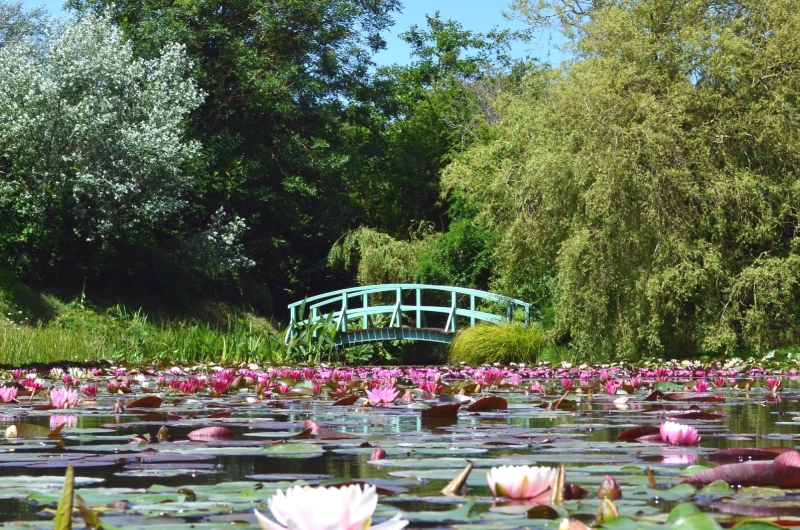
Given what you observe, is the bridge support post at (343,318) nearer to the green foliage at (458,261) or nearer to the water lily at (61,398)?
the green foliage at (458,261)

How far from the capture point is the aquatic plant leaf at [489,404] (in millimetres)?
3172

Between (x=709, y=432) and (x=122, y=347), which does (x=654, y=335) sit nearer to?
(x=122, y=347)

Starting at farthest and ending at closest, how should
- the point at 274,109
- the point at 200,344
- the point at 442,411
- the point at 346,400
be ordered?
the point at 274,109
the point at 200,344
the point at 346,400
the point at 442,411

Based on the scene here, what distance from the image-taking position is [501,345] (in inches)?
518

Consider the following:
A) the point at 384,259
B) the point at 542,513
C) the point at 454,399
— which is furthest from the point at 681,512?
the point at 384,259

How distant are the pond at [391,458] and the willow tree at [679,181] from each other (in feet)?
24.1

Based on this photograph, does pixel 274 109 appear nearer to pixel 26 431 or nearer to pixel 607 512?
pixel 26 431

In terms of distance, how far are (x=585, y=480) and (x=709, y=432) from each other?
1.12 meters

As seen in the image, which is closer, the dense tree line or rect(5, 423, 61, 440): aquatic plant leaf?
rect(5, 423, 61, 440): aquatic plant leaf

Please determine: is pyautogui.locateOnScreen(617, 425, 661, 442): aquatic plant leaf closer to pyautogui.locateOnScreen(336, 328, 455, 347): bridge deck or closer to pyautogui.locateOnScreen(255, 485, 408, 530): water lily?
pyautogui.locateOnScreen(255, 485, 408, 530): water lily

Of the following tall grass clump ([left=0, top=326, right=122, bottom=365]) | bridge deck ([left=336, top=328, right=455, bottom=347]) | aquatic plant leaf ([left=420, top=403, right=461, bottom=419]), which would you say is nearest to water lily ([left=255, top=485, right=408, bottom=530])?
aquatic plant leaf ([left=420, top=403, right=461, bottom=419])

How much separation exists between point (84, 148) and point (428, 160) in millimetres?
10278

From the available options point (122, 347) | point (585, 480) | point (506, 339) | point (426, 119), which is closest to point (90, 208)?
point (122, 347)

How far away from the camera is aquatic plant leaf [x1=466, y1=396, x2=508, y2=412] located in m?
3.17
